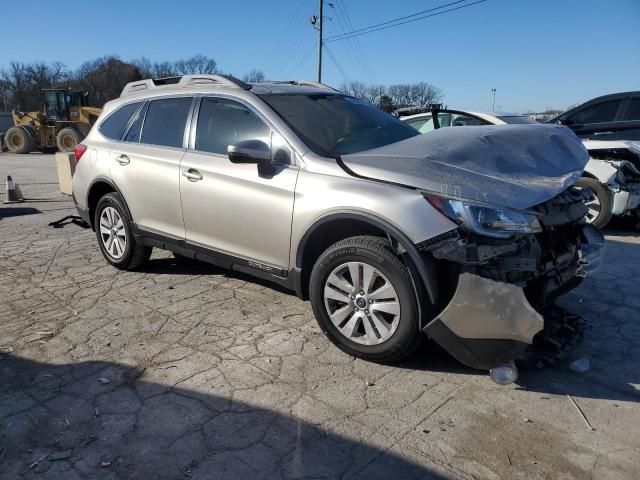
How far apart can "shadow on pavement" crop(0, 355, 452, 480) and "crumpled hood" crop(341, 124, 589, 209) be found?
148 cm

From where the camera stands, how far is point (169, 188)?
14.7 feet

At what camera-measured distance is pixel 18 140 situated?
25.6 meters

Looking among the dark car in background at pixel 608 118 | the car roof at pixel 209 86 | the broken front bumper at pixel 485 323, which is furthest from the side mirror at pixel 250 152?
the dark car in background at pixel 608 118

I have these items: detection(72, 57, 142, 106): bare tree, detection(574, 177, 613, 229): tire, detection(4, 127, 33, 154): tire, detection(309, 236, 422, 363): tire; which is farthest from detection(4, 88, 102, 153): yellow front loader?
detection(72, 57, 142, 106): bare tree

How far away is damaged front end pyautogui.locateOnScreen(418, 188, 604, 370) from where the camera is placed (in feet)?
9.16

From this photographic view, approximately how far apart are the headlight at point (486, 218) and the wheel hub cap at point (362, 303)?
59 centimetres

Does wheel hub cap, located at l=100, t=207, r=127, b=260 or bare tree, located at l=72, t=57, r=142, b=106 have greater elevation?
bare tree, located at l=72, t=57, r=142, b=106

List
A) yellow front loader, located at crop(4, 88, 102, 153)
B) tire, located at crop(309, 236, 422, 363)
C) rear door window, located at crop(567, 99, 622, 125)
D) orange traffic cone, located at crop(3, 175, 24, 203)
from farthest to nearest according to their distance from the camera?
yellow front loader, located at crop(4, 88, 102, 153) → orange traffic cone, located at crop(3, 175, 24, 203) → rear door window, located at crop(567, 99, 622, 125) → tire, located at crop(309, 236, 422, 363)

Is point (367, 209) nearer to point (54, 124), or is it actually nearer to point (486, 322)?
point (486, 322)

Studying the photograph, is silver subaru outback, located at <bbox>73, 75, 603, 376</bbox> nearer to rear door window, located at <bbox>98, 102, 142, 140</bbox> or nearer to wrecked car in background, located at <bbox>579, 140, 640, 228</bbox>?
rear door window, located at <bbox>98, 102, 142, 140</bbox>

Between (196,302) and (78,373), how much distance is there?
132 cm

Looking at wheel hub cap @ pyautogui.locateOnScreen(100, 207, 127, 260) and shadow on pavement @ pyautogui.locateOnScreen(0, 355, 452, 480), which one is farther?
wheel hub cap @ pyautogui.locateOnScreen(100, 207, 127, 260)

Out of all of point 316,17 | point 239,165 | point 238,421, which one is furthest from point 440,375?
point 316,17

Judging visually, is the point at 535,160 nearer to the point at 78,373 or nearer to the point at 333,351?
the point at 333,351
